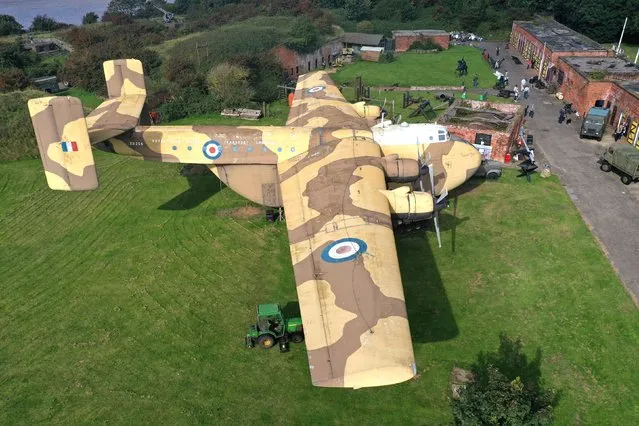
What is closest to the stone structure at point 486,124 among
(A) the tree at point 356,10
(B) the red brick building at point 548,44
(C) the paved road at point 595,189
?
(C) the paved road at point 595,189

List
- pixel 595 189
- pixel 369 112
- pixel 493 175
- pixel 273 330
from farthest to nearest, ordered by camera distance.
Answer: pixel 369 112
pixel 493 175
pixel 595 189
pixel 273 330

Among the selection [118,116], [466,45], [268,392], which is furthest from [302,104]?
Answer: [466,45]

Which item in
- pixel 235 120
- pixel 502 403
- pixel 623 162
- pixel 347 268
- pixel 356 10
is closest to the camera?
pixel 502 403

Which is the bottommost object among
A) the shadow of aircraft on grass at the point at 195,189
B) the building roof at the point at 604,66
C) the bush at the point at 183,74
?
the shadow of aircraft on grass at the point at 195,189

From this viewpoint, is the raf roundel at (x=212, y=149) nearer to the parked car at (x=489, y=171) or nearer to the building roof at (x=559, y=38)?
the parked car at (x=489, y=171)

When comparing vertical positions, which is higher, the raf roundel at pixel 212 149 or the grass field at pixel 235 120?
the raf roundel at pixel 212 149

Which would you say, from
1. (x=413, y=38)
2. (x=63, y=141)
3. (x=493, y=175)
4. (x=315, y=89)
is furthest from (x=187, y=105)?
(x=413, y=38)

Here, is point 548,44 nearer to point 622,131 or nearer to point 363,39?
point 622,131
